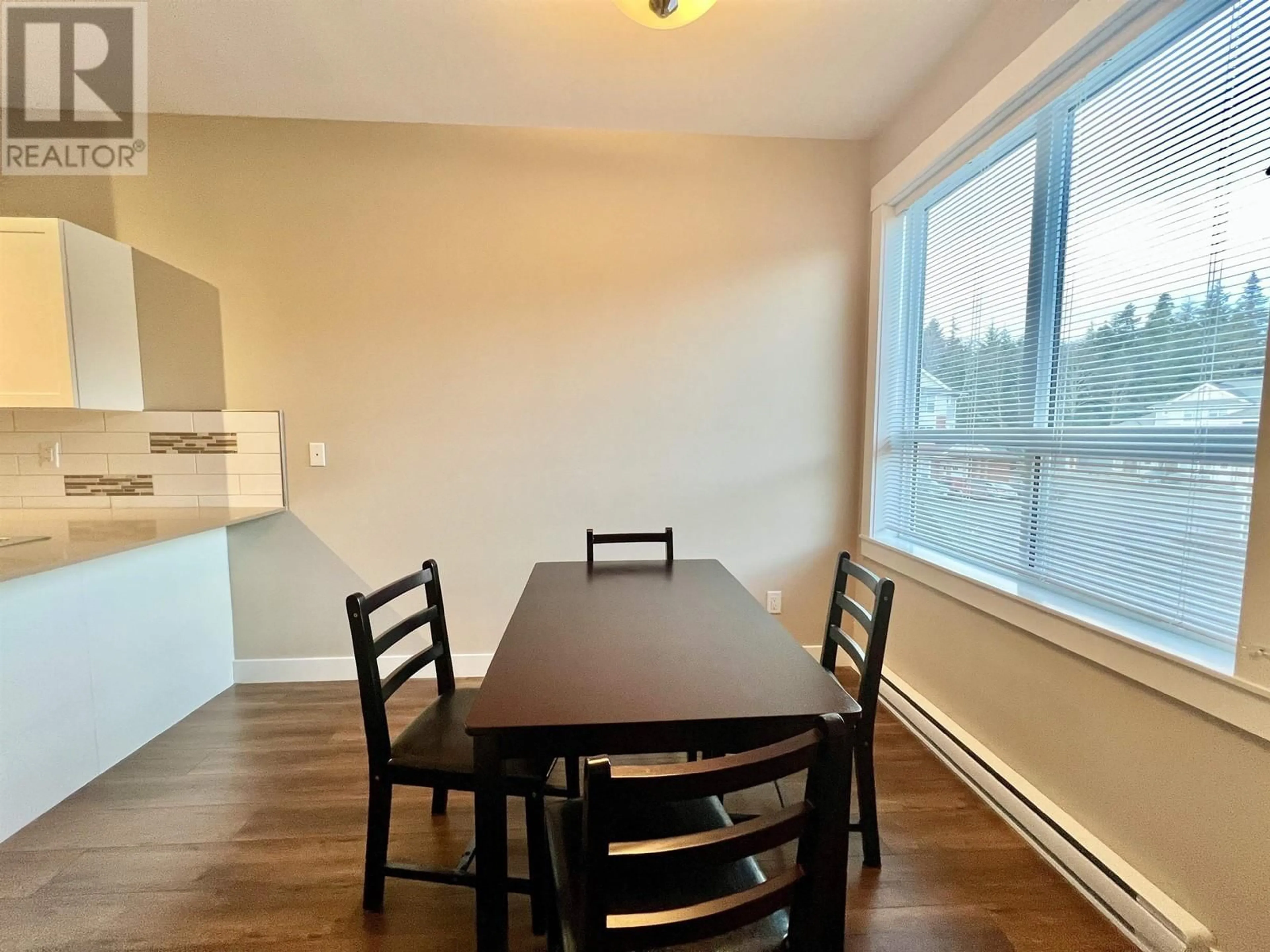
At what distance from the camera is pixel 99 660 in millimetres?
1929

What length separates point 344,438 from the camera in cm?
259

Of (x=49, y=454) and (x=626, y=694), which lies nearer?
(x=626, y=694)

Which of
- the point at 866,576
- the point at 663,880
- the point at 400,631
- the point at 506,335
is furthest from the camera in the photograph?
the point at 506,335

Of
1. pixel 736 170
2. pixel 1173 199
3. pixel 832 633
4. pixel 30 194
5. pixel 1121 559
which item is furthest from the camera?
pixel 736 170

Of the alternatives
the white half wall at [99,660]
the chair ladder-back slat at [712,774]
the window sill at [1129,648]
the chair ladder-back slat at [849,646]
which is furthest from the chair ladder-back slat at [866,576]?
the white half wall at [99,660]

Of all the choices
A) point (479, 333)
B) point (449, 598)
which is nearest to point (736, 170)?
point (479, 333)

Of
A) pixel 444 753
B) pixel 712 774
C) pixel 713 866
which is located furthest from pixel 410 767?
pixel 712 774

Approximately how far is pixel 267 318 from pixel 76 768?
6.05ft

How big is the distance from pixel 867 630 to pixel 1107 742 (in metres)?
0.73

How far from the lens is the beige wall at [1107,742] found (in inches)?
44.2

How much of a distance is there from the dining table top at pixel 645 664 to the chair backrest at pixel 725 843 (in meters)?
0.20

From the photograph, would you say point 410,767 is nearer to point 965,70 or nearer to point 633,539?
point 633,539

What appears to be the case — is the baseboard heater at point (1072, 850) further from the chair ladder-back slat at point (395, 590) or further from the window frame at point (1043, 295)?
the chair ladder-back slat at point (395, 590)

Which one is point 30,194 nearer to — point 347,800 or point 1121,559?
point 347,800
